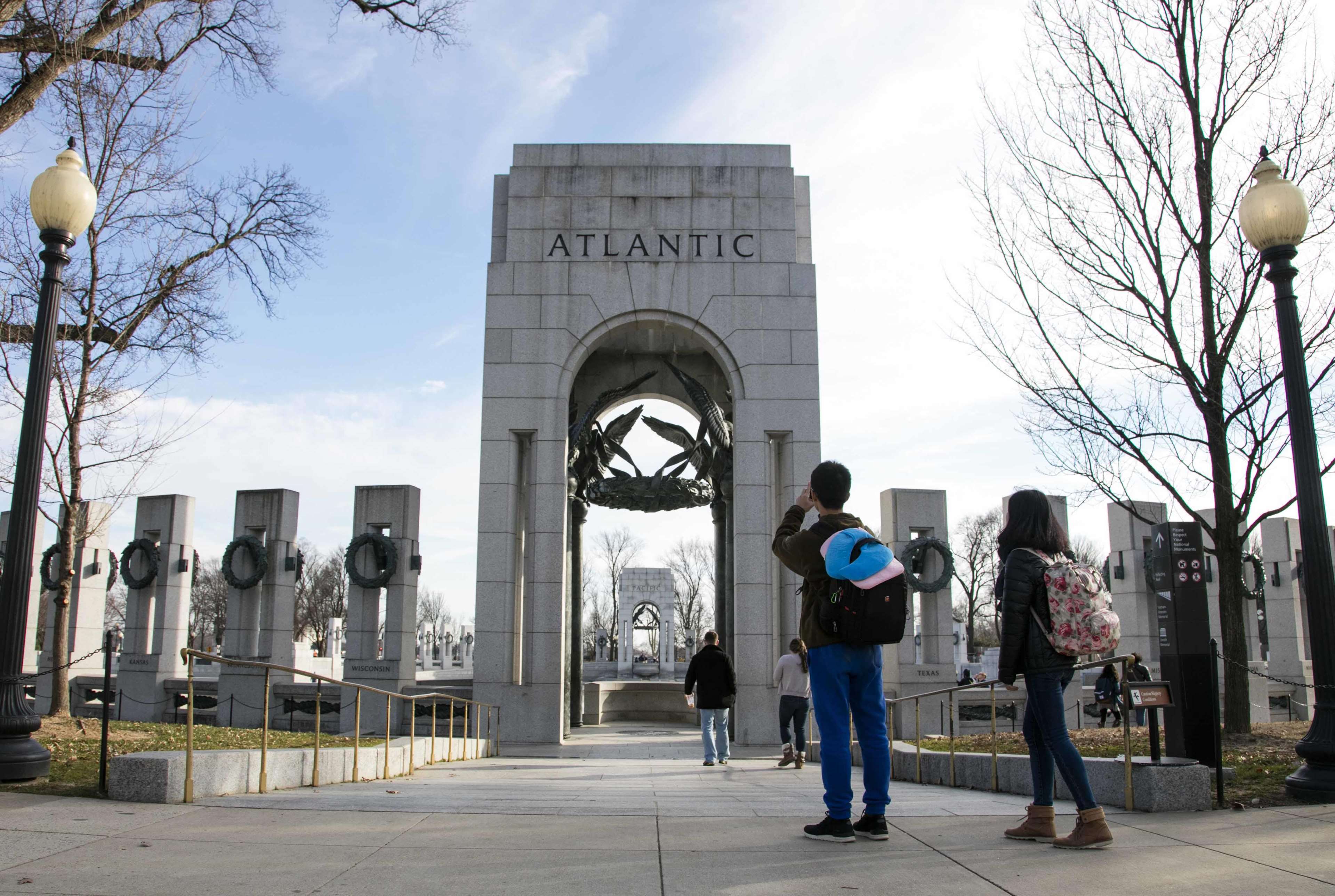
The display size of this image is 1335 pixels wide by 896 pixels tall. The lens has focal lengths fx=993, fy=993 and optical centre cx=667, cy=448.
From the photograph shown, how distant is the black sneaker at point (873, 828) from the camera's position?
488cm

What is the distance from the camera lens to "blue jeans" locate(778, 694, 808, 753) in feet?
38.5

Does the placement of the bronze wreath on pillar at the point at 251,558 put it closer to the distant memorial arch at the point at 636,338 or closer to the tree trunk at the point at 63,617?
the tree trunk at the point at 63,617

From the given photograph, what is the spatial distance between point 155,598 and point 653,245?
13996mm

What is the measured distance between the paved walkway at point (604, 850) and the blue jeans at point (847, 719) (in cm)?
23

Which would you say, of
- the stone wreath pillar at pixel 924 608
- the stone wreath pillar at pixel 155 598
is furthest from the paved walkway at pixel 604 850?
the stone wreath pillar at pixel 155 598

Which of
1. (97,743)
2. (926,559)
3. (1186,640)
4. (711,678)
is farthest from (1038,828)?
(926,559)

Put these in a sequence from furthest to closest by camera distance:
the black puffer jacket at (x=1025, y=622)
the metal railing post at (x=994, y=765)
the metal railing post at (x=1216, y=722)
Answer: the metal railing post at (x=994, y=765) < the metal railing post at (x=1216, y=722) < the black puffer jacket at (x=1025, y=622)

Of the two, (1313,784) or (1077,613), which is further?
(1313,784)

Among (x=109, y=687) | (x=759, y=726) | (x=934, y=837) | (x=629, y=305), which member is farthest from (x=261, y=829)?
(x=629, y=305)

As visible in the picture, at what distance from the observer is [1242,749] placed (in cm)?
966

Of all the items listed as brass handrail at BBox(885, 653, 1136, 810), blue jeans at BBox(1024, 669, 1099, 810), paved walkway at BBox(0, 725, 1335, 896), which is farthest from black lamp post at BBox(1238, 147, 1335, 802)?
blue jeans at BBox(1024, 669, 1099, 810)

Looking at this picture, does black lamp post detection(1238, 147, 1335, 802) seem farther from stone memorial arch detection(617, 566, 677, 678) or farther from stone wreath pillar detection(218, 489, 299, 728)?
stone memorial arch detection(617, 566, 677, 678)

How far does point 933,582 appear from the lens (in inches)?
734

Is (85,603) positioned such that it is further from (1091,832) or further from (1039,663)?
(1091,832)
